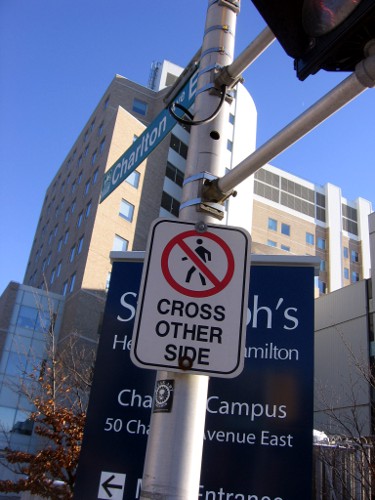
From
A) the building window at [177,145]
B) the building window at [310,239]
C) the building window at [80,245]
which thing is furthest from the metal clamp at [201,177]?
the building window at [310,239]

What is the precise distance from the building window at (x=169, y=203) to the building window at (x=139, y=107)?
27.9 feet

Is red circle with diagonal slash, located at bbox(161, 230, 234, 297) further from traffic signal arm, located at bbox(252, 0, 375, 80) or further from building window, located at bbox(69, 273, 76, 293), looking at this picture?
building window, located at bbox(69, 273, 76, 293)

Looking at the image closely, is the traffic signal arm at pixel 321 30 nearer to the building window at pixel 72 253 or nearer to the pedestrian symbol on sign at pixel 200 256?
the pedestrian symbol on sign at pixel 200 256

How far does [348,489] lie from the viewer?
781 centimetres

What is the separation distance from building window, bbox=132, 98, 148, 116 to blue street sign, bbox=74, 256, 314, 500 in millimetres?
46576

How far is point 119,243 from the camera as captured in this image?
130 ft

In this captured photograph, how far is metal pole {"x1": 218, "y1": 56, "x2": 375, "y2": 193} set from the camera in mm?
2457

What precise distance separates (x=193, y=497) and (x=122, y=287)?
210cm

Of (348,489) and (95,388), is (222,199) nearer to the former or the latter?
(95,388)

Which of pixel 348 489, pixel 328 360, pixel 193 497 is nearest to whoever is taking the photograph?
pixel 193 497

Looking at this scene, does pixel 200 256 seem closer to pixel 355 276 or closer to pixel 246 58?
pixel 246 58

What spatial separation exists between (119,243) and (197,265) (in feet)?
122

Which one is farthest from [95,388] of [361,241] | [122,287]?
[361,241]

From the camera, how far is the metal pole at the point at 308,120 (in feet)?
8.06
